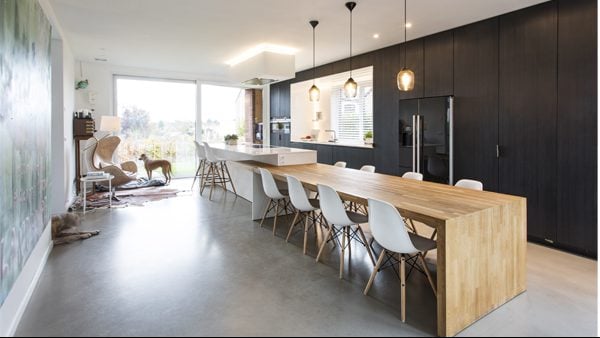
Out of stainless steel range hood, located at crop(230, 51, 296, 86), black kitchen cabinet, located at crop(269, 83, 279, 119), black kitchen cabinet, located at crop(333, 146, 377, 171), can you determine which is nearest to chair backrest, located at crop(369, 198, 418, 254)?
black kitchen cabinet, located at crop(333, 146, 377, 171)

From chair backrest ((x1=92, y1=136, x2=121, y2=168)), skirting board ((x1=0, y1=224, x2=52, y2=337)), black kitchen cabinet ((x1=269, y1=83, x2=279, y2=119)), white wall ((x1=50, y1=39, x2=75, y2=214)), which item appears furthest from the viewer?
black kitchen cabinet ((x1=269, y1=83, x2=279, y2=119))

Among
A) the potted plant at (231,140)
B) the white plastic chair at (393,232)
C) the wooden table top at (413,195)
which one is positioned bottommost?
the white plastic chair at (393,232)

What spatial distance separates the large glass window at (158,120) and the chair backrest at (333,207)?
6553 millimetres

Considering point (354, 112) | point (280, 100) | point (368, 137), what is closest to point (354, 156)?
point (368, 137)

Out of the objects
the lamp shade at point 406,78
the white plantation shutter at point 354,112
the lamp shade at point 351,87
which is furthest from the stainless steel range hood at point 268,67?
the lamp shade at point 406,78

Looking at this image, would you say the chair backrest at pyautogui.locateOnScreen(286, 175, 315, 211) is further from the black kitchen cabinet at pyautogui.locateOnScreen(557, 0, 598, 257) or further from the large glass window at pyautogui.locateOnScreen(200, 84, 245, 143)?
the large glass window at pyautogui.locateOnScreen(200, 84, 245, 143)

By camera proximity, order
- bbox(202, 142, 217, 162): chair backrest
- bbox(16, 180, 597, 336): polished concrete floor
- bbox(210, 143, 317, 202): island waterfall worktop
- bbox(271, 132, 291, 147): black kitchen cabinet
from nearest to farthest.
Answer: bbox(16, 180, 597, 336): polished concrete floor, bbox(210, 143, 317, 202): island waterfall worktop, bbox(202, 142, 217, 162): chair backrest, bbox(271, 132, 291, 147): black kitchen cabinet

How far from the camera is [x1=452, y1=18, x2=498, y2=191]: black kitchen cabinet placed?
430cm

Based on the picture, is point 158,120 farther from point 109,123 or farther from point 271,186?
point 271,186

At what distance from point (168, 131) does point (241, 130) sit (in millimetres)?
1857

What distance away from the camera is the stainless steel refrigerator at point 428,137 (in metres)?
4.78

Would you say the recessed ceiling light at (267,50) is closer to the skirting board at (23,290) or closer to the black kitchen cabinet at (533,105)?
the black kitchen cabinet at (533,105)

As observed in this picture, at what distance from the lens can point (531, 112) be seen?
3.92 meters

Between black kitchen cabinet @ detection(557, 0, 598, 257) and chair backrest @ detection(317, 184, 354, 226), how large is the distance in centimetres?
240
